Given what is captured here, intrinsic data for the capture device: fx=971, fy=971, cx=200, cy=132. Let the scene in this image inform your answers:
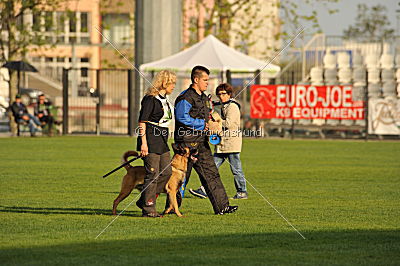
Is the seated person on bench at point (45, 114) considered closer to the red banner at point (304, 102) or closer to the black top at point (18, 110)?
the black top at point (18, 110)

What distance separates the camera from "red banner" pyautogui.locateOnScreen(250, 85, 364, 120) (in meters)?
36.7

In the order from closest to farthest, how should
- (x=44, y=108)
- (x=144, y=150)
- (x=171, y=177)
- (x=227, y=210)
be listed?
(x=144, y=150) → (x=171, y=177) → (x=227, y=210) → (x=44, y=108)

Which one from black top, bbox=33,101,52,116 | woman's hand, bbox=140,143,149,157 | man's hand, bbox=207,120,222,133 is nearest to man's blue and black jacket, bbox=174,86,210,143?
man's hand, bbox=207,120,222,133

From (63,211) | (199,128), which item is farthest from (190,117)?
(63,211)

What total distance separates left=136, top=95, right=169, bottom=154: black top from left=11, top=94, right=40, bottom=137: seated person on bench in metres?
24.1

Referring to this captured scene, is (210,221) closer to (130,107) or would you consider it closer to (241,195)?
(241,195)

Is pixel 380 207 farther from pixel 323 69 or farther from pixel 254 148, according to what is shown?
pixel 323 69

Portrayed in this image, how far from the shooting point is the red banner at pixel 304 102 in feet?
120

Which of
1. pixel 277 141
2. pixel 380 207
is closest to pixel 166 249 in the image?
pixel 380 207

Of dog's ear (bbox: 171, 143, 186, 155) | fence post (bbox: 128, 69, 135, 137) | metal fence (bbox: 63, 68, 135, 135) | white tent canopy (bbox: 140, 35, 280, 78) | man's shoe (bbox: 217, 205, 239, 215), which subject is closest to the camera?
dog's ear (bbox: 171, 143, 186, 155)

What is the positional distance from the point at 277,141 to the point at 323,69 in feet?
29.7

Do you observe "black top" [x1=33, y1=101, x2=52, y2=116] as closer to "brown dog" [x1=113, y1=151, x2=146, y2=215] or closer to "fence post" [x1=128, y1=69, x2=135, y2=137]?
"fence post" [x1=128, y1=69, x2=135, y2=137]

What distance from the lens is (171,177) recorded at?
1248 cm

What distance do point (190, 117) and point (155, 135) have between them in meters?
0.53
